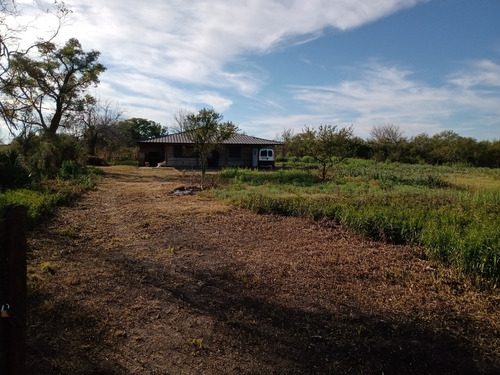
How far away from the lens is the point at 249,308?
4.20 metres

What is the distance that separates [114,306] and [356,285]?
3.27 metres

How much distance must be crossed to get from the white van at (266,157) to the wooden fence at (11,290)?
93.4 ft

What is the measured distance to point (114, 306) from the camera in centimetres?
413

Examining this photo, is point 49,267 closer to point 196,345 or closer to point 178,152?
point 196,345

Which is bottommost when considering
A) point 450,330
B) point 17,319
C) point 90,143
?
point 450,330

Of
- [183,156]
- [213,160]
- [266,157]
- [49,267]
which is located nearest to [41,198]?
[49,267]

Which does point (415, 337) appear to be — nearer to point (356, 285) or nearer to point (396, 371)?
point (396, 371)

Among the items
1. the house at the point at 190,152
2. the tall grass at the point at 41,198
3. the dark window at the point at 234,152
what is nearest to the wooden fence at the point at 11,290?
the tall grass at the point at 41,198

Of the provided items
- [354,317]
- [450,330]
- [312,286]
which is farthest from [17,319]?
[450,330]

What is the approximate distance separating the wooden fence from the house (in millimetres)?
26161

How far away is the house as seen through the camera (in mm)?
28703

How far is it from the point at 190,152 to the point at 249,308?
81.8 feet

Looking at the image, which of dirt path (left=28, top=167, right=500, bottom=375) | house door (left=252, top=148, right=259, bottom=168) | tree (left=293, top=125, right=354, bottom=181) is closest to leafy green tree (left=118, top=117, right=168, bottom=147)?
house door (left=252, top=148, right=259, bottom=168)

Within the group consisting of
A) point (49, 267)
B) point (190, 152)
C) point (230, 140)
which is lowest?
point (49, 267)
